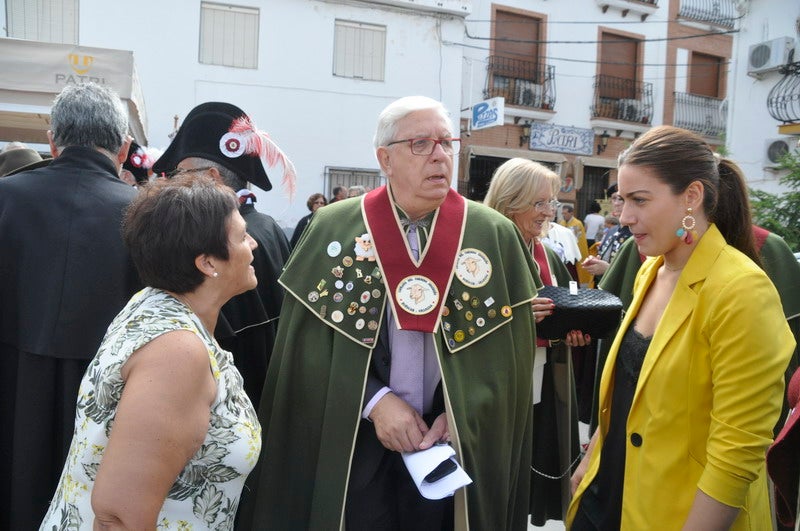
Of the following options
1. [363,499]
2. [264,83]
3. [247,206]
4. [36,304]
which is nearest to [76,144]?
[36,304]

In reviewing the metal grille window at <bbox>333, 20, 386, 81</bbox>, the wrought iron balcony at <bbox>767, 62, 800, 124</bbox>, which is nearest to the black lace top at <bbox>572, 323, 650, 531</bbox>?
the metal grille window at <bbox>333, 20, 386, 81</bbox>

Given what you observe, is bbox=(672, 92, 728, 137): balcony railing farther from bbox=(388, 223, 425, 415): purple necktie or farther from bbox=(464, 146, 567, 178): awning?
bbox=(388, 223, 425, 415): purple necktie

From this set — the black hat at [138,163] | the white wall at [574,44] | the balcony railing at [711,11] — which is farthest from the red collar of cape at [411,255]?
the balcony railing at [711,11]

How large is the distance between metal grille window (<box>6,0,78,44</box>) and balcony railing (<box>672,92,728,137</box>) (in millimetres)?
15090

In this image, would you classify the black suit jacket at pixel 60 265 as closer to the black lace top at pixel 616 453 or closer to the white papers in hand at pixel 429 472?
the white papers in hand at pixel 429 472

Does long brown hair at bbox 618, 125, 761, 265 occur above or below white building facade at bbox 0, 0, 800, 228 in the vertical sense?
below

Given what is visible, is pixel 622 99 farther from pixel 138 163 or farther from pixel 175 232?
pixel 175 232

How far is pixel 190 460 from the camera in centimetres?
172

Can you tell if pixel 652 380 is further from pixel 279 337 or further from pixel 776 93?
pixel 776 93

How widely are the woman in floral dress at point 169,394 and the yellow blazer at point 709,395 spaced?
1149 mm

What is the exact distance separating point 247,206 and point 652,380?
6.31 ft

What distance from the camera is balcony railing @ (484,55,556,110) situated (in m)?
16.7

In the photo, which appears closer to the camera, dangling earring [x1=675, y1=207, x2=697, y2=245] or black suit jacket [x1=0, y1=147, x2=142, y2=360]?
dangling earring [x1=675, y1=207, x2=697, y2=245]

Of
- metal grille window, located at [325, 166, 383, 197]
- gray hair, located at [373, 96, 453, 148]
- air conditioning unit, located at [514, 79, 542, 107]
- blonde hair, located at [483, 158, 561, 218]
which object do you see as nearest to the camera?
gray hair, located at [373, 96, 453, 148]
